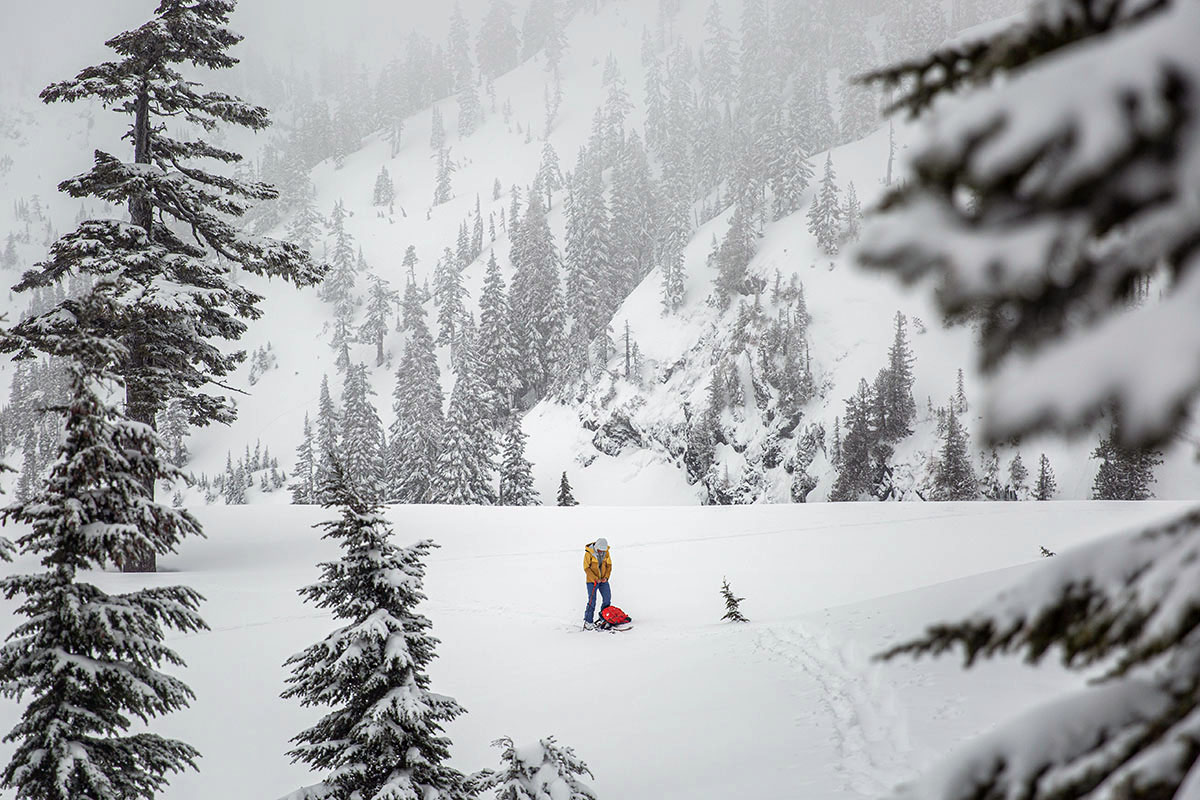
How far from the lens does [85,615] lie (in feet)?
13.5

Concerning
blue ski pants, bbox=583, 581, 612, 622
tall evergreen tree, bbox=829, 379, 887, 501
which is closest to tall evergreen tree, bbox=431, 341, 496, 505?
tall evergreen tree, bbox=829, 379, 887, 501

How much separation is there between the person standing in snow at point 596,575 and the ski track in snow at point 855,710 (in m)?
2.82

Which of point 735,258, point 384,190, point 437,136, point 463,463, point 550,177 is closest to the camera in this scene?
point 463,463

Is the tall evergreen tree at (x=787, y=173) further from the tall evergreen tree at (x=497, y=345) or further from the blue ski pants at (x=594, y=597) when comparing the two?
the blue ski pants at (x=594, y=597)

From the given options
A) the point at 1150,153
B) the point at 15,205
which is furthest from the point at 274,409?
the point at 15,205

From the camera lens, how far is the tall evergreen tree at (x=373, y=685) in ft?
14.1

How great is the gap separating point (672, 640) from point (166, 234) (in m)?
11.5

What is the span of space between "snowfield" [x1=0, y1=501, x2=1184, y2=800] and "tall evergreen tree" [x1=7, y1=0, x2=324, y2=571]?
Answer: 11.9 feet

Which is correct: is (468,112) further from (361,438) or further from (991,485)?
(991,485)

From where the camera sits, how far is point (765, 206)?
5609 cm

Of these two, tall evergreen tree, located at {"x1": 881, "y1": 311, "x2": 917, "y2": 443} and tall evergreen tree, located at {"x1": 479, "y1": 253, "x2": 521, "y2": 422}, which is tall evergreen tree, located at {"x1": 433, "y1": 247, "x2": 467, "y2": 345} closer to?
tall evergreen tree, located at {"x1": 479, "y1": 253, "x2": 521, "y2": 422}

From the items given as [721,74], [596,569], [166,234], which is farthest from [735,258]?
[721,74]

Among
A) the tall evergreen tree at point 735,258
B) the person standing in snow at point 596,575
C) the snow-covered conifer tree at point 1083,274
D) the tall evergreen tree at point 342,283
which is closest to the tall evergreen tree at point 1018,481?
the tall evergreen tree at point 735,258

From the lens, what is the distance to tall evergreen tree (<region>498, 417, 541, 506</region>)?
37.4 m
